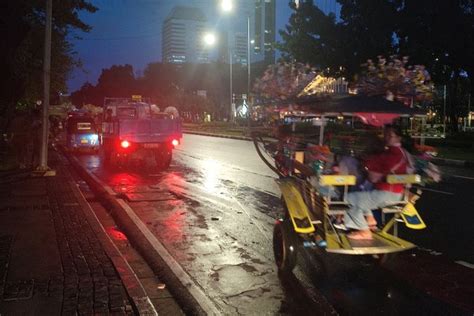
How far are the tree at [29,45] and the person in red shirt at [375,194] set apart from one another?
10.4 meters

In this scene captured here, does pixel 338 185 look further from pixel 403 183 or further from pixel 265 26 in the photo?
pixel 265 26

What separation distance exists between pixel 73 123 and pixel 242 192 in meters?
13.6

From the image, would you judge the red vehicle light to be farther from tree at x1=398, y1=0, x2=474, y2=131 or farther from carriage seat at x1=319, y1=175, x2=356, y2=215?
tree at x1=398, y1=0, x2=474, y2=131

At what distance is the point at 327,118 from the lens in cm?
692

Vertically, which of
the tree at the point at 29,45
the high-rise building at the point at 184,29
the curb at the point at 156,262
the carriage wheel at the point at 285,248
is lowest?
the curb at the point at 156,262

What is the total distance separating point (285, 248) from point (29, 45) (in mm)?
16203

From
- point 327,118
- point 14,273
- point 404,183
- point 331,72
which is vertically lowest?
point 14,273

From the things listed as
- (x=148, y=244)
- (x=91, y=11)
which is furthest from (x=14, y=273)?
(x=91, y=11)

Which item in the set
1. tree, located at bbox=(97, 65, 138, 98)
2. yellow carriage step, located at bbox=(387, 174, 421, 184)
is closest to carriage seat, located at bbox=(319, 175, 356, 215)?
yellow carriage step, located at bbox=(387, 174, 421, 184)

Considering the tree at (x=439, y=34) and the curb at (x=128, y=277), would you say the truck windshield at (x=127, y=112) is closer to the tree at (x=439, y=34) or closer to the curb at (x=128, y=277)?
the curb at (x=128, y=277)

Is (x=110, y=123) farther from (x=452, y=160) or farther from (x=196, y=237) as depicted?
(x=452, y=160)

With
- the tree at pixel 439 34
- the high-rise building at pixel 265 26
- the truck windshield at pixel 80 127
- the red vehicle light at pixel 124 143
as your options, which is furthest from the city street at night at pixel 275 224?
the high-rise building at pixel 265 26

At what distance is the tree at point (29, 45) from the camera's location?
13227 millimetres

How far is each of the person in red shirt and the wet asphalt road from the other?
0.61 meters
